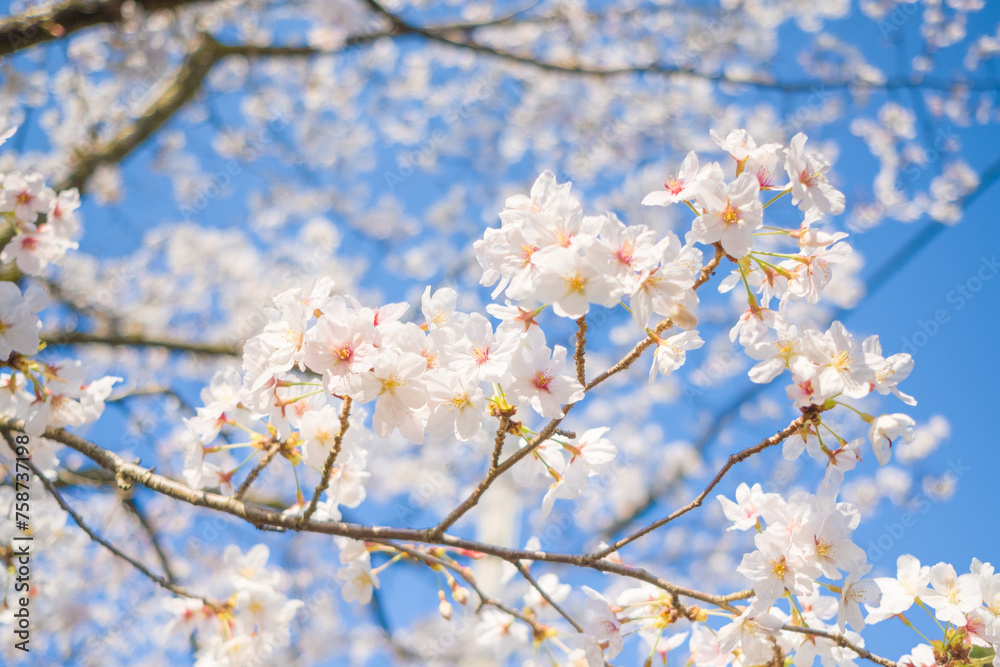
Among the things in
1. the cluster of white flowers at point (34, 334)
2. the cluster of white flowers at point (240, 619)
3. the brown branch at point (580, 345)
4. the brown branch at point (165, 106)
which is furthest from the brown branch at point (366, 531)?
the brown branch at point (165, 106)

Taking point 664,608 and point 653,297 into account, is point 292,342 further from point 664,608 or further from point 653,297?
point 664,608

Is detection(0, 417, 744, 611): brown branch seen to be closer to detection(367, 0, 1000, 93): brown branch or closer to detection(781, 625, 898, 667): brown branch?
detection(781, 625, 898, 667): brown branch

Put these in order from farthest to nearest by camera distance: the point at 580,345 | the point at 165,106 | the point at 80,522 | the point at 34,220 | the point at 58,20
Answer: the point at 165,106
the point at 58,20
the point at 34,220
the point at 80,522
the point at 580,345

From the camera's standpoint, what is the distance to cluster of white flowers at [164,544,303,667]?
1.71 m

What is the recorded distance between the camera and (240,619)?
1747 mm

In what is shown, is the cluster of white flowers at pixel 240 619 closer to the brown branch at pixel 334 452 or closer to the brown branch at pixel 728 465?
the brown branch at pixel 334 452

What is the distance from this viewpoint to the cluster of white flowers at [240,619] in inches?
67.5

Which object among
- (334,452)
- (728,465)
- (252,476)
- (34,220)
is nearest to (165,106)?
(34,220)

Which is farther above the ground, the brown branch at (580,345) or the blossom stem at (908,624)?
the brown branch at (580,345)

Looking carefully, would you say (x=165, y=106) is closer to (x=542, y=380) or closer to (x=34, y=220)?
(x=34, y=220)

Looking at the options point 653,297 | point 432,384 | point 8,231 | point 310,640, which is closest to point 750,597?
point 653,297

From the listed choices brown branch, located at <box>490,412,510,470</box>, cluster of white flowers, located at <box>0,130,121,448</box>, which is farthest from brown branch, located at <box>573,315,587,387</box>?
cluster of white flowers, located at <box>0,130,121,448</box>

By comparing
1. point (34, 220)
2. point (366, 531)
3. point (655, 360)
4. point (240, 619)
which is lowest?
point (240, 619)

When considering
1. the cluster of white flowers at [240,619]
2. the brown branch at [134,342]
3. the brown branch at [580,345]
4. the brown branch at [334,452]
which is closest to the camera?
the brown branch at [580,345]
